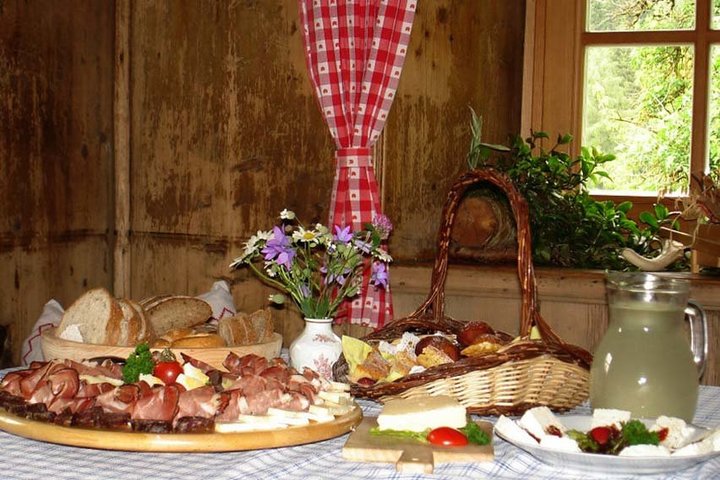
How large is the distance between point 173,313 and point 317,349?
0.71m

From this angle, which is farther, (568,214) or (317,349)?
(568,214)

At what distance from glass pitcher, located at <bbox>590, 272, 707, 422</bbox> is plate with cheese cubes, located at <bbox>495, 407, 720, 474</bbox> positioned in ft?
0.27

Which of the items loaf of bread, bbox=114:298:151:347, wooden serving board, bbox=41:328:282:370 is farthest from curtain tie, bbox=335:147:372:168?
wooden serving board, bbox=41:328:282:370

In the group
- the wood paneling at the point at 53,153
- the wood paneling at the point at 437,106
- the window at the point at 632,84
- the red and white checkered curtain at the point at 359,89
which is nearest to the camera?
the wood paneling at the point at 53,153

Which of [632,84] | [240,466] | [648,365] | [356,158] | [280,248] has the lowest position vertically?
[240,466]

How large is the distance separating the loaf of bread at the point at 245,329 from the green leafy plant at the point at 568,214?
6.15 feet

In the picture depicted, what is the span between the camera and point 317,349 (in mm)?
1893

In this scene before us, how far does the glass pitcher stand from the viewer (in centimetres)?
150

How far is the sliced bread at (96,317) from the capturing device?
2.10m

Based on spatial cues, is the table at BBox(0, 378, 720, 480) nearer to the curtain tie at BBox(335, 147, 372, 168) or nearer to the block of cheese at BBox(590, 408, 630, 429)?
the block of cheese at BBox(590, 408, 630, 429)

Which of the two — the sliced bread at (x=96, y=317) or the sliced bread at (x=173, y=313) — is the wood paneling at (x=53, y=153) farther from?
the sliced bread at (x=96, y=317)

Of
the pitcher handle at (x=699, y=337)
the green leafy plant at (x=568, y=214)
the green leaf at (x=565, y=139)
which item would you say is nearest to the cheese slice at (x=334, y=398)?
the pitcher handle at (x=699, y=337)

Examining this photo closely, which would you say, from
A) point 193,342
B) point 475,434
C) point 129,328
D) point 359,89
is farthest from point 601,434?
point 359,89

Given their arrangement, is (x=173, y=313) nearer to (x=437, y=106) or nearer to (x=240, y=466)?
(x=240, y=466)
